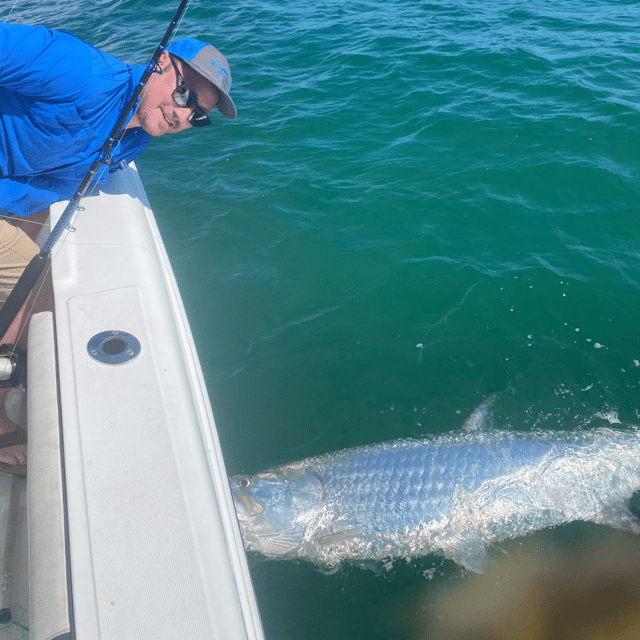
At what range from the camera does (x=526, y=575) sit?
3404mm

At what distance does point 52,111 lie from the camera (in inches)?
112

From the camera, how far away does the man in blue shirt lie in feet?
8.67

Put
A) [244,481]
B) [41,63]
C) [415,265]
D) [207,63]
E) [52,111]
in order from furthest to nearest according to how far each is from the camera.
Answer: [415,265] → [244,481] → [207,63] → [52,111] → [41,63]

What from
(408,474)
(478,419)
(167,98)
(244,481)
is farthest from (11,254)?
(478,419)

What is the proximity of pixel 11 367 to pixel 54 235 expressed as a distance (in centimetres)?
93

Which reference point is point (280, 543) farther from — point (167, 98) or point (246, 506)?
point (167, 98)

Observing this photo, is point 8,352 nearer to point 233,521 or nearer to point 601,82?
point 233,521

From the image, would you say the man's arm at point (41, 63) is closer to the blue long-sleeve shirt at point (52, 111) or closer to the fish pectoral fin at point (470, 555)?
the blue long-sleeve shirt at point (52, 111)

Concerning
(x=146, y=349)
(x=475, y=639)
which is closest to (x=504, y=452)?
(x=475, y=639)

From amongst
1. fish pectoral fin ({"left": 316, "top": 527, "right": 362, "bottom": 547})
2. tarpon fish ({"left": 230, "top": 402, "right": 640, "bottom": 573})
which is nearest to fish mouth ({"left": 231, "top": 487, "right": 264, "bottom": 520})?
tarpon fish ({"left": 230, "top": 402, "right": 640, "bottom": 573})

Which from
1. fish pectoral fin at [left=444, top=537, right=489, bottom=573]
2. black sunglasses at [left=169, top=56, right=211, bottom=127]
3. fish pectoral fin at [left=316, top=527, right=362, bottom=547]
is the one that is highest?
black sunglasses at [left=169, top=56, right=211, bottom=127]

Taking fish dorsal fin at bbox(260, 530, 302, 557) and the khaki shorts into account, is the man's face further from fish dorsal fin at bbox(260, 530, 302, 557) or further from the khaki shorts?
fish dorsal fin at bbox(260, 530, 302, 557)

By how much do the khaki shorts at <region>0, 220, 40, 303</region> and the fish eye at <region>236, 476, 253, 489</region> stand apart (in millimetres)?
2132

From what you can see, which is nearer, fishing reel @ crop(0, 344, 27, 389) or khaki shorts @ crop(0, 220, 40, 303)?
fishing reel @ crop(0, 344, 27, 389)
